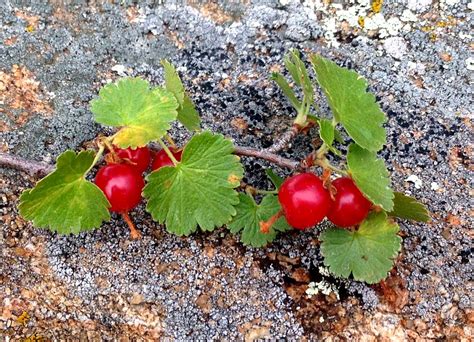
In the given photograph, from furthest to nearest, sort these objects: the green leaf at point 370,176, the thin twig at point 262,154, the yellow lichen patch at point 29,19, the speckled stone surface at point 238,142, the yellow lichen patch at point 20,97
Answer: the yellow lichen patch at point 29,19
the yellow lichen patch at point 20,97
the thin twig at point 262,154
the speckled stone surface at point 238,142
the green leaf at point 370,176

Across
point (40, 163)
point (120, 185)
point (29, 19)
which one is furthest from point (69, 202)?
point (29, 19)

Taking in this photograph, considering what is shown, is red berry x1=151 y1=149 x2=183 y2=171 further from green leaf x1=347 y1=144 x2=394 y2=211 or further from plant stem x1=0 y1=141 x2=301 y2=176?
green leaf x1=347 y1=144 x2=394 y2=211

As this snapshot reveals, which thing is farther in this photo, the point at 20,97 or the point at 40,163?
the point at 20,97

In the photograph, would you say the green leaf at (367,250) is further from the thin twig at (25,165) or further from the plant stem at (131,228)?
the thin twig at (25,165)

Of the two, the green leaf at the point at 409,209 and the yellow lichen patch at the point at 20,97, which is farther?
the yellow lichen patch at the point at 20,97

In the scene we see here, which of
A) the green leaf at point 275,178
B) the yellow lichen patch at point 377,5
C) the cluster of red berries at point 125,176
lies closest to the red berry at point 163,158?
the cluster of red berries at point 125,176

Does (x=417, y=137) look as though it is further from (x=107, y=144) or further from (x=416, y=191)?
(x=107, y=144)

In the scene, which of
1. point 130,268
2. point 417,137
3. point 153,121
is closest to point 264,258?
point 130,268

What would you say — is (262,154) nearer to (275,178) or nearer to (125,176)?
(275,178)
